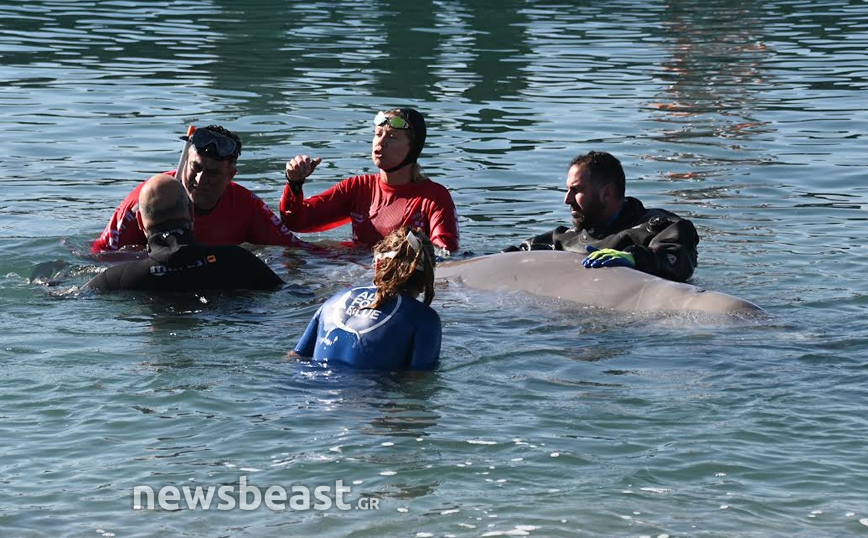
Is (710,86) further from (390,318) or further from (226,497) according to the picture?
(226,497)

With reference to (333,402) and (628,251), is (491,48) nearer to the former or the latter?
(628,251)

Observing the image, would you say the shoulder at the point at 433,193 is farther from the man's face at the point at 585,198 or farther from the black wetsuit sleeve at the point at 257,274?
the black wetsuit sleeve at the point at 257,274

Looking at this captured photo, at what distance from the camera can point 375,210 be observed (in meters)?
11.3

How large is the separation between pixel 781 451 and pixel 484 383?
1726 mm

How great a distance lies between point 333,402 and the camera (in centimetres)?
688

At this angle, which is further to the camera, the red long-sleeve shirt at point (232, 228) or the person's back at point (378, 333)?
the red long-sleeve shirt at point (232, 228)

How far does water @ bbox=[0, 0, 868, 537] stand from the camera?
578 centimetres

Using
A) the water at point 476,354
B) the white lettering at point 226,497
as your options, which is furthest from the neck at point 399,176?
the white lettering at point 226,497

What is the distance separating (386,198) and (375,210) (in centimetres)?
16

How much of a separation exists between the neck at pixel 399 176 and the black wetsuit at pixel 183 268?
231cm

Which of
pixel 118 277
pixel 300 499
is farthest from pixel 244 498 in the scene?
pixel 118 277

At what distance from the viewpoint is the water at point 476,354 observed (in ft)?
19.0

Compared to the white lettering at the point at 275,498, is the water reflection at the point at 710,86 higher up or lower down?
higher up

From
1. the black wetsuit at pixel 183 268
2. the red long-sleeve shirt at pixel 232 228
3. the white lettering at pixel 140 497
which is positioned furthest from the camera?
the red long-sleeve shirt at pixel 232 228
